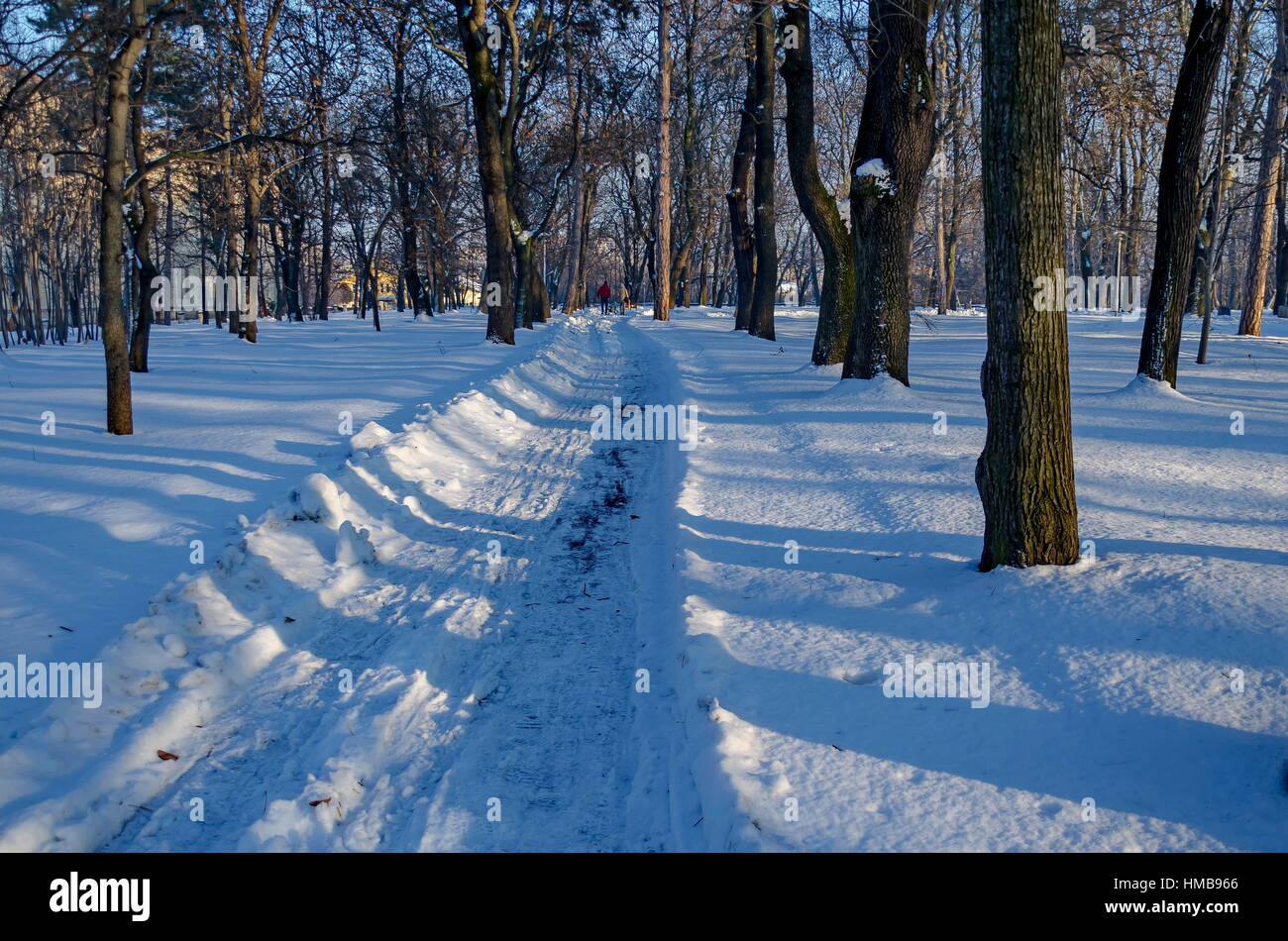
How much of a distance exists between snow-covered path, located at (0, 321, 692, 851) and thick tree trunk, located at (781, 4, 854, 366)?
7886 mm

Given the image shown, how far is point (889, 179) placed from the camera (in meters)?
11.2

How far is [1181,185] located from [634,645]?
30.1 ft

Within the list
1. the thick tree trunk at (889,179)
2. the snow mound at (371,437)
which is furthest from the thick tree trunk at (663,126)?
the snow mound at (371,437)

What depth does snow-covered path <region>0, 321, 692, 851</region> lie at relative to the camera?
3.25 m

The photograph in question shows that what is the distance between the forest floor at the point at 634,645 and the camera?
3244mm

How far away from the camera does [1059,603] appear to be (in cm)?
467

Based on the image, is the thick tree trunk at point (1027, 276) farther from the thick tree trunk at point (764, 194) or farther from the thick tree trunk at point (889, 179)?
the thick tree trunk at point (764, 194)

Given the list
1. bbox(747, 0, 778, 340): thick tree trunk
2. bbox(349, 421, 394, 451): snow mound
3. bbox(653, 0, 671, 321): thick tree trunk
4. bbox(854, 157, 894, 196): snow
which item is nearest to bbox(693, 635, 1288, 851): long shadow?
bbox(349, 421, 394, 451): snow mound

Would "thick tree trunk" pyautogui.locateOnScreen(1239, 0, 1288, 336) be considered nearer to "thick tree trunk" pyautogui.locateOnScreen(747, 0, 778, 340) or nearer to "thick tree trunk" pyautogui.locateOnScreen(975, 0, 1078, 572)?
"thick tree trunk" pyautogui.locateOnScreen(747, 0, 778, 340)

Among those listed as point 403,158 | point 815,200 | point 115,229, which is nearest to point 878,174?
point 815,200

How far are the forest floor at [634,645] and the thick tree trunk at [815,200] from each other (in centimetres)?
510

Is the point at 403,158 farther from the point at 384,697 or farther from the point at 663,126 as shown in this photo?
the point at 384,697
